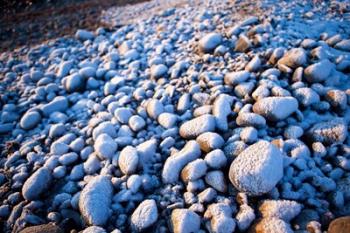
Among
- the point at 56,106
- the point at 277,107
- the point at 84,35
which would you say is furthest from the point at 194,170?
the point at 84,35

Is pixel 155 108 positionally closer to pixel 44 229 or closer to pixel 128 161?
pixel 128 161

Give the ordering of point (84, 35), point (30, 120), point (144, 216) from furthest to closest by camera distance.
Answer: point (84, 35) < point (30, 120) < point (144, 216)

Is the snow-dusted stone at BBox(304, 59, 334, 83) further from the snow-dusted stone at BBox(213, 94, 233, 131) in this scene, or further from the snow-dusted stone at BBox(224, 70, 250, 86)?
the snow-dusted stone at BBox(213, 94, 233, 131)

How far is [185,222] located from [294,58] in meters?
1.44

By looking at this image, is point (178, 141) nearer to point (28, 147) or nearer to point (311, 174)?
point (311, 174)

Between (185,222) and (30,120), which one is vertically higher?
(30,120)

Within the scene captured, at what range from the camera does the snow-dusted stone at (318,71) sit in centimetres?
221

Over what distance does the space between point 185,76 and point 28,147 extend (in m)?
1.29

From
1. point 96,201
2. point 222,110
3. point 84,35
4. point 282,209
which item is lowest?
point 282,209

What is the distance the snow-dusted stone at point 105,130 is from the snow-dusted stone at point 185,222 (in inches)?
32.7

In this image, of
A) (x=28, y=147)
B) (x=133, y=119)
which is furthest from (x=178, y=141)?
(x=28, y=147)

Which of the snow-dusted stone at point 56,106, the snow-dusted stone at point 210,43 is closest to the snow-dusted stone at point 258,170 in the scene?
the snow-dusted stone at point 210,43

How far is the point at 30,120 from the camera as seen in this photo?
2.53m

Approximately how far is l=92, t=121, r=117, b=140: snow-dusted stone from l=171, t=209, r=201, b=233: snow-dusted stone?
83 cm
